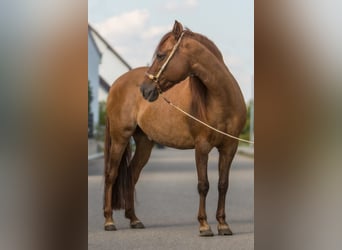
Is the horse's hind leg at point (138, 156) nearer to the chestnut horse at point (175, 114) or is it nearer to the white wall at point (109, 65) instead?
the chestnut horse at point (175, 114)

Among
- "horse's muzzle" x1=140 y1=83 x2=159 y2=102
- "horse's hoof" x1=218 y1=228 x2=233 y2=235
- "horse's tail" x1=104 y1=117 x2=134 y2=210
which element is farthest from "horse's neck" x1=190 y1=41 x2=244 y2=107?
"horse's tail" x1=104 y1=117 x2=134 y2=210

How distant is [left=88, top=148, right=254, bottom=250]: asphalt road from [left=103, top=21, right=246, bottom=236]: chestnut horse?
0.07 metres

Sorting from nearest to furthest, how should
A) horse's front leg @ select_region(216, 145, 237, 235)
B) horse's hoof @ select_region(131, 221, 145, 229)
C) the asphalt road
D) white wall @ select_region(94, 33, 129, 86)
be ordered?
Result: the asphalt road → white wall @ select_region(94, 33, 129, 86) → horse's front leg @ select_region(216, 145, 237, 235) → horse's hoof @ select_region(131, 221, 145, 229)

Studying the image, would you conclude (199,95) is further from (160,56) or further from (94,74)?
(94,74)

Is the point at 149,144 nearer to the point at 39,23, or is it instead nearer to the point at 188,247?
the point at 188,247

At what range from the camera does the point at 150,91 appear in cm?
511

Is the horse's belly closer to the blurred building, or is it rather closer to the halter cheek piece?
the blurred building

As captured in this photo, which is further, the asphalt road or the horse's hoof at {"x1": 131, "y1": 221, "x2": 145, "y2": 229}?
the horse's hoof at {"x1": 131, "y1": 221, "x2": 145, "y2": 229}

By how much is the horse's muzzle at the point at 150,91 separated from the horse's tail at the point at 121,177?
0.74m

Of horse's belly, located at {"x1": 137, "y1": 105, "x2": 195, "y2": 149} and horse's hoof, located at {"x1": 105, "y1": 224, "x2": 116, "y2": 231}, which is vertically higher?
horse's belly, located at {"x1": 137, "y1": 105, "x2": 195, "y2": 149}

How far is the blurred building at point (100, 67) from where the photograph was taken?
16.7 feet

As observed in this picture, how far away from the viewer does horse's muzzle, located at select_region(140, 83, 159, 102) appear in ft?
16.7

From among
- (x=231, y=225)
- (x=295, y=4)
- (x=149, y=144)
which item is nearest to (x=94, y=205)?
(x=149, y=144)

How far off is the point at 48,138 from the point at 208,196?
5.89 feet
